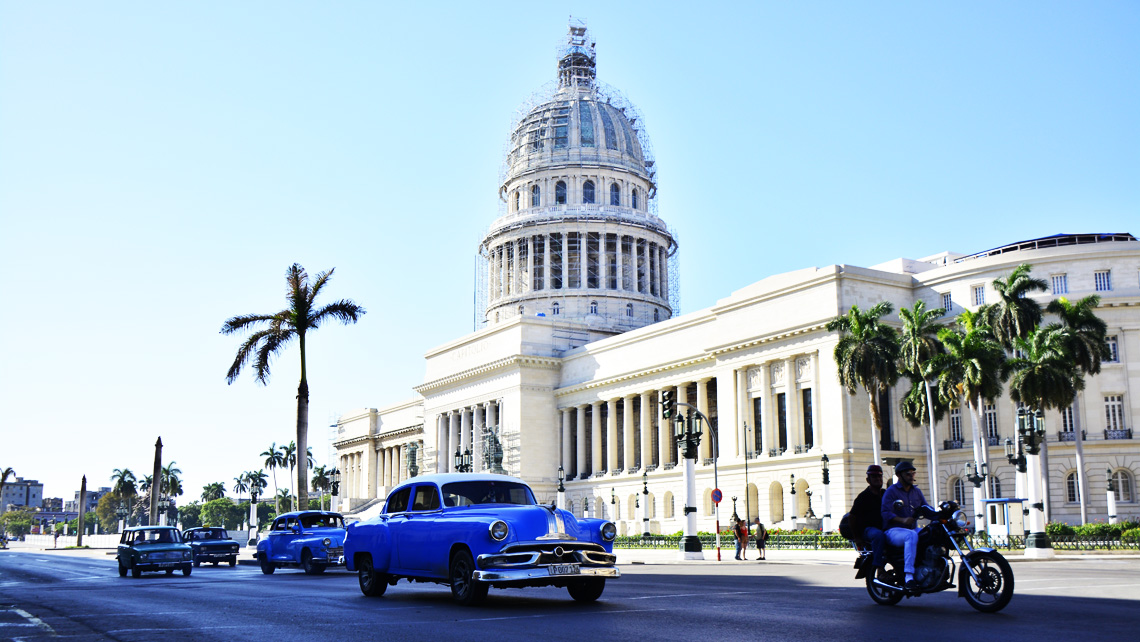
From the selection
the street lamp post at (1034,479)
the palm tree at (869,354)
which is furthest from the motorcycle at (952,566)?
the palm tree at (869,354)

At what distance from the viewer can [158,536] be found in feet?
110

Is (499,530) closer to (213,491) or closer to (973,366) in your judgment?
(973,366)

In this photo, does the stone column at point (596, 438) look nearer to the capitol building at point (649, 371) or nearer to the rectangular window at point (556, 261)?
the capitol building at point (649, 371)

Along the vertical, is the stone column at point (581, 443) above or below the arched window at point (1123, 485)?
above

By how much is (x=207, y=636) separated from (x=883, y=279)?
57.3 meters

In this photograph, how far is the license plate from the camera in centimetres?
1529

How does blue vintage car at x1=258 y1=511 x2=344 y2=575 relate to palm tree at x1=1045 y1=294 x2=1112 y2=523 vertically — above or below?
below

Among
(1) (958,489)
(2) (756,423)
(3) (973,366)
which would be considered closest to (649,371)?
(2) (756,423)

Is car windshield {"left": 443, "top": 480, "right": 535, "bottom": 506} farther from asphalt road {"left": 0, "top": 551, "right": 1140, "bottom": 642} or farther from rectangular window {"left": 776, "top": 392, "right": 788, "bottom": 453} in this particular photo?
rectangular window {"left": 776, "top": 392, "right": 788, "bottom": 453}

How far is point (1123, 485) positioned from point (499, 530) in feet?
168

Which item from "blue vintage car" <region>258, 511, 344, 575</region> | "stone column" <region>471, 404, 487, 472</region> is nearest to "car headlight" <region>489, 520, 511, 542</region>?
"blue vintage car" <region>258, 511, 344, 575</region>

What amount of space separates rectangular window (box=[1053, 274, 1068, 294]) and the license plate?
51.5 metres

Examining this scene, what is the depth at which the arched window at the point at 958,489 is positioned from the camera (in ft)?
199

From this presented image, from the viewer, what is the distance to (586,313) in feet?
350
